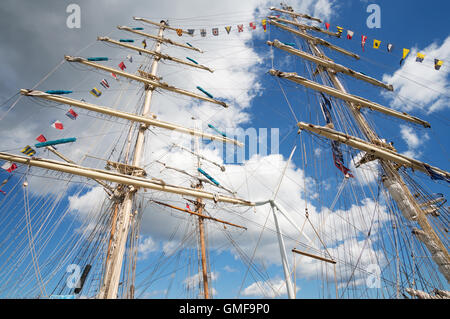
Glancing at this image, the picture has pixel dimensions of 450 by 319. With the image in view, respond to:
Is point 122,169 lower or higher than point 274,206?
higher

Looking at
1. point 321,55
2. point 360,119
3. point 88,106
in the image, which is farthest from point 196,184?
point 321,55

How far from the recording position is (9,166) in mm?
9422

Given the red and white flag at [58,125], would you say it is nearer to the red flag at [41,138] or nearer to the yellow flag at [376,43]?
the red flag at [41,138]

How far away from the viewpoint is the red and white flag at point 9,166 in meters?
9.27

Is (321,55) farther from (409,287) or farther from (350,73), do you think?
(409,287)

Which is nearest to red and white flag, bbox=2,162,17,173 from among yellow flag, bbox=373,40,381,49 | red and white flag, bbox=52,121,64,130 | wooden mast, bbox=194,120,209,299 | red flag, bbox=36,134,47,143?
red flag, bbox=36,134,47,143

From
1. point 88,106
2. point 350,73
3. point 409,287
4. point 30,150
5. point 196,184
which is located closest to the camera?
point 409,287

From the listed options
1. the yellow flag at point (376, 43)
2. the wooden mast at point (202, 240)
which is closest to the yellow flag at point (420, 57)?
the yellow flag at point (376, 43)

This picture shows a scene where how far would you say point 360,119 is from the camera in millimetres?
14328

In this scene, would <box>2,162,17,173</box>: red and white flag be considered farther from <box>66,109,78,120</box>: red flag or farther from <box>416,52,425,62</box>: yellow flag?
<box>416,52,425,62</box>: yellow flag

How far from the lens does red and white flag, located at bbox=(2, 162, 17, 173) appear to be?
9267 mm
